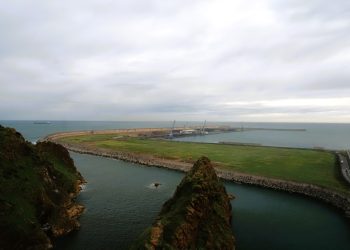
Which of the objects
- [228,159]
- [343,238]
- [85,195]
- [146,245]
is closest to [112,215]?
[85,195]

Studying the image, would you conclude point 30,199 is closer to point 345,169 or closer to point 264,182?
point 264,182

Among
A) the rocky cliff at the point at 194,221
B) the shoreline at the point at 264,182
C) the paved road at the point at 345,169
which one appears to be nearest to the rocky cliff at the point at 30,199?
the rocky cliff at the point at 194,221

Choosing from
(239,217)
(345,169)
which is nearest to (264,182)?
(239,217)

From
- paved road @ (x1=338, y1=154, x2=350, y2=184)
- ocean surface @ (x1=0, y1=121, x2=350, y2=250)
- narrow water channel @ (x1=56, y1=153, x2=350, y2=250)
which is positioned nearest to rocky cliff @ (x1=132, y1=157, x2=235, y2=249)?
narrow water channel @ (x1=56, y1=153, x2=350, y2=250)

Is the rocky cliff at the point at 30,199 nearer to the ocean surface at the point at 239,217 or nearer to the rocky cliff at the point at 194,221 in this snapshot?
the ocean surface at the point at 239,217

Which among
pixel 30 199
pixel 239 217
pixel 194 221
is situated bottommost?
pixel 239 217
